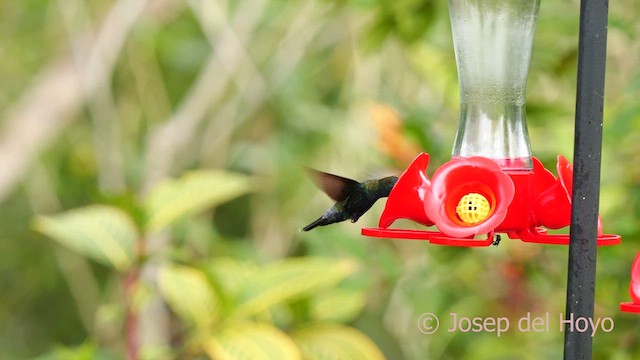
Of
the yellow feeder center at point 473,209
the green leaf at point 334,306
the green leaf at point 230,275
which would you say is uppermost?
the yellow feeder center at point 473,209

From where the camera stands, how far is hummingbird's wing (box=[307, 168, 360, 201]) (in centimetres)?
164

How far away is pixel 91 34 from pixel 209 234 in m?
0.95

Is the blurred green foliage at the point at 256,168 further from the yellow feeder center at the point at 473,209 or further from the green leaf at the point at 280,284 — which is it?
the yellow feeder center at the point at 473,209

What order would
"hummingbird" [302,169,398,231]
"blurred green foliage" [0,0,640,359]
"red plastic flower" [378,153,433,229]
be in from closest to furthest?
"red plastic flower" [378,153,433,229]
"hummingbird" [302,169,398,231]
"blurred green foliage" [0,0,640,359]

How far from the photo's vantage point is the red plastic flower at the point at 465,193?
1.35m

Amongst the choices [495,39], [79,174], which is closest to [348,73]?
[79,174]

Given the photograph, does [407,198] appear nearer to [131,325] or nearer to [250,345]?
[250,345]

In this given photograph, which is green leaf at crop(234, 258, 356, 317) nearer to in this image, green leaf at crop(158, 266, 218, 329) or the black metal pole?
green leaf at crop(158, 266, 218, 329)

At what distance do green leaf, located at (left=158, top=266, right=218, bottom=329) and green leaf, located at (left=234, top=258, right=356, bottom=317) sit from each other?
65 mm

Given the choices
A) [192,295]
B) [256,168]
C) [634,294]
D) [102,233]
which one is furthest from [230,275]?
[256,168]

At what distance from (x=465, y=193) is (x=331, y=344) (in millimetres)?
830

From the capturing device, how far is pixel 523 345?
2.81 meters

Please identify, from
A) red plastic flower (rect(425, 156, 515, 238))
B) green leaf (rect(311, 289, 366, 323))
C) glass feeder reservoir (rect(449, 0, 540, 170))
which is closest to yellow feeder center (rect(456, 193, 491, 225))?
red plastic flower (rect(425, 156, 515, 238))

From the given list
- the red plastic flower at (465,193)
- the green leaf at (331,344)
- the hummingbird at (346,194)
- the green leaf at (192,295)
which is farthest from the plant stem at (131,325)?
the red plastic flower at (465,193)
